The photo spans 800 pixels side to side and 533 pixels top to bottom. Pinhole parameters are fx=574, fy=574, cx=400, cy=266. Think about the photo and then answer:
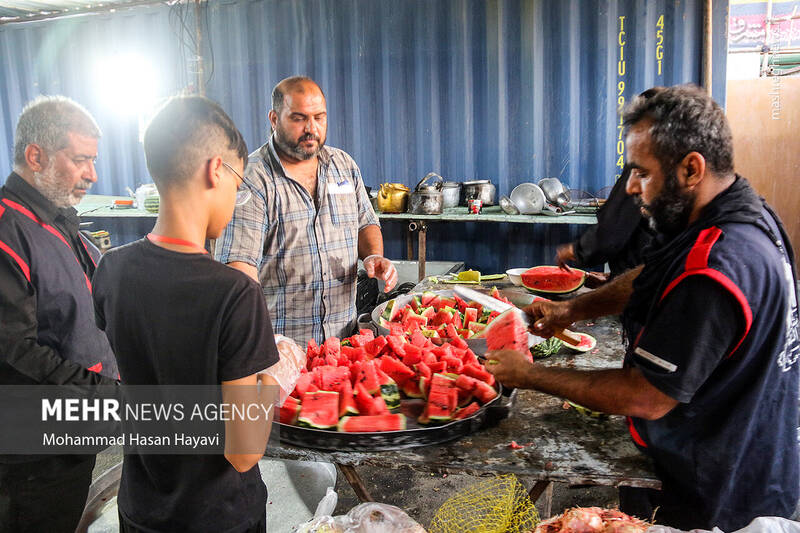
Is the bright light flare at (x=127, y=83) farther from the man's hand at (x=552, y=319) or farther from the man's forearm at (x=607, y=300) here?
the man's forearm at (x=607, y=300)

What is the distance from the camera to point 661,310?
5.93 ft

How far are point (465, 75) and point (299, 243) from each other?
4.30m

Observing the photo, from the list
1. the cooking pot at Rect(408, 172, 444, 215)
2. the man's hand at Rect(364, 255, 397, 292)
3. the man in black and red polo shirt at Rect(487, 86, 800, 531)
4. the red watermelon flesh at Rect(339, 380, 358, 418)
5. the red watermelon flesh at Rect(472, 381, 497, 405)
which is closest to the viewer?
the man in black and red polo shirt at Rect(487, 86, 800, 531)

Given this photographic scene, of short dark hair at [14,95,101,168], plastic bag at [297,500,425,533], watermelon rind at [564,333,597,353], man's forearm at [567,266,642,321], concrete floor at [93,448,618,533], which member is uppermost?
short dark hair at [14,95,101,168]

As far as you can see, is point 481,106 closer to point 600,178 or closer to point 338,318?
point 600,178

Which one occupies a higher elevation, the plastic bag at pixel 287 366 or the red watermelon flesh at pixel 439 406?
the plastic bag at pixel 287 366

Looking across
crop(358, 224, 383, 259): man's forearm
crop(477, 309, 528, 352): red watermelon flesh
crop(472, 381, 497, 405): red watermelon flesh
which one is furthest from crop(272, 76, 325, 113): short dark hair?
crop(472, 381, 497, 405): red watermelon flesh

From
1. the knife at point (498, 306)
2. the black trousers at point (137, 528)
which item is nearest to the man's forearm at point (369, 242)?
Answer: the knife at point (498, 306)

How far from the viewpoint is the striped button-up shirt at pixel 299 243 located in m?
3.41

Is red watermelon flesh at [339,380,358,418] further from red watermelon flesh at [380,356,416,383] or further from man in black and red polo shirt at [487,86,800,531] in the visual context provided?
man in black and red polo shirt at [487,86,800,531]

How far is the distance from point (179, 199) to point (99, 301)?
42cm

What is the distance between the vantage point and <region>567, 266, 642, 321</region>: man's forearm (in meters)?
2.84

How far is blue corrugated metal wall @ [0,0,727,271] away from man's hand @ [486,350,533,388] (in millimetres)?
4892

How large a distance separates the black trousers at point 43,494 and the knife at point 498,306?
2195 mm
